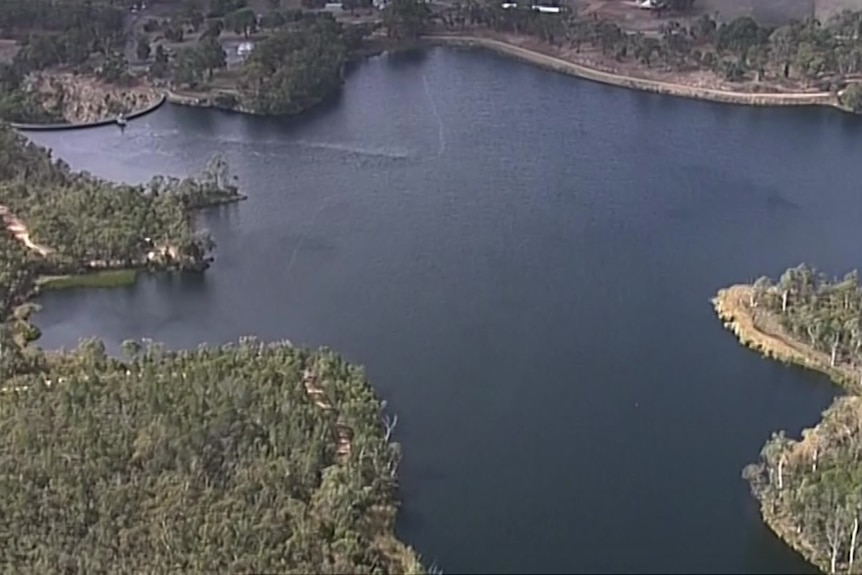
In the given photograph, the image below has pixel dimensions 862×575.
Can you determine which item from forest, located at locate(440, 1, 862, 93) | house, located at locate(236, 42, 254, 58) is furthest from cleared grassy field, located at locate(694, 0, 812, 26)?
house, located at locate(236, 42, 254, 58)

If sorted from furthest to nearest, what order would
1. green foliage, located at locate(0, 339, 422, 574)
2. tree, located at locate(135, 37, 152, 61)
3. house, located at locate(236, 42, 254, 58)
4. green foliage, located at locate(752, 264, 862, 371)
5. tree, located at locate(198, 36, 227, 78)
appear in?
1. house, located at locate(236, 42, 254, 58)
2. tree, located at locate(135, 37, 152, 61)
3. tree, located at locate(198, 36, 227, 78)
4. green foliage, located at locate(752, 264, 862, 371)
5. green foliage, located at locate(0, 339, 422, 574)

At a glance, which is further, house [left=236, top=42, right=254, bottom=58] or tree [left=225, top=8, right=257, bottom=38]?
tree [left=225, top=8, right=257, bottom=38]

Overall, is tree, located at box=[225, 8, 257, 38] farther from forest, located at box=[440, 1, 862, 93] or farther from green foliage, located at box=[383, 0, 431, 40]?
forest, located at box=[440, 1, 862, 93]

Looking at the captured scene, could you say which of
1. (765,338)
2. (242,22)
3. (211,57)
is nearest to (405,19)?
(242,22)

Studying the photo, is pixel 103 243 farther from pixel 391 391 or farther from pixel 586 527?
pixel 586 527

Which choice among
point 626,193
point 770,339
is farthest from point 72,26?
point 770,339

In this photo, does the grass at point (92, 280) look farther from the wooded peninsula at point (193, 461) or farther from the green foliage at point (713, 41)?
the green foliage at point (713, 41)
